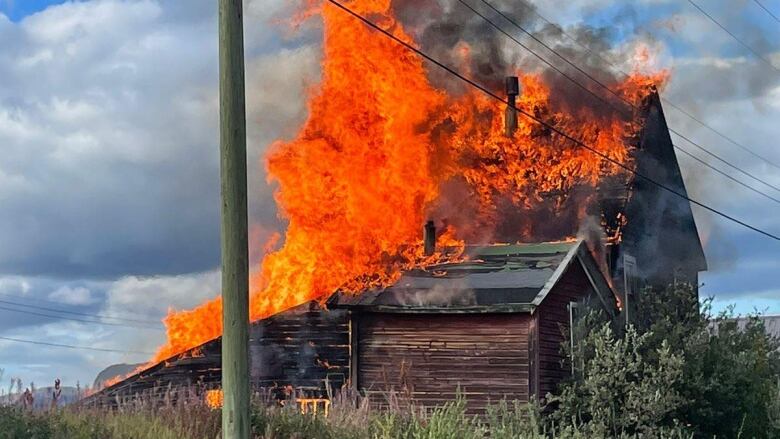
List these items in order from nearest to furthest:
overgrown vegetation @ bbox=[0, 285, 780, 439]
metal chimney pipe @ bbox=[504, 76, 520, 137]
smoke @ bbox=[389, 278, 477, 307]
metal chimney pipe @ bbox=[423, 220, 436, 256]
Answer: overgrown vegetation @ bbox=[0, 285, 780, 439]
smoke @ bbox=[389, 278, 477, 307]
metal chimney pipe @ bbox=[423, 220, 436, 256]
metal chimney pipe @ bbox=[504, 76, 520, 137]

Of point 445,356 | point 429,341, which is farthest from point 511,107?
point 445,356

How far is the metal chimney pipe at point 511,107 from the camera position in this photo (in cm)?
2692

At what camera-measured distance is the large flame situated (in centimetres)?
2138

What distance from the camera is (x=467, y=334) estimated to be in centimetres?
1969

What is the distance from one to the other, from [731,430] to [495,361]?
5.01m

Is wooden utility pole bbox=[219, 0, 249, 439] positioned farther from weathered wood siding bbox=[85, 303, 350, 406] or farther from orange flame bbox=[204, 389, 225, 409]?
weathered wood siding bbox=[85, 303, 350, 406]

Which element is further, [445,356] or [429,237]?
[429,237]

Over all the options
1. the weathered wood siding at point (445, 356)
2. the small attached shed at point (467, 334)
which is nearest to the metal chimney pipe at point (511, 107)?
the small attached shed at point (467, 334)

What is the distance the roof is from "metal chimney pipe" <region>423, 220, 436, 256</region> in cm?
76

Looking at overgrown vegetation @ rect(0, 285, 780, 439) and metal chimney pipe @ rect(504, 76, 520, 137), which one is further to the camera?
metal chimney pipe @ rect(504, 76, 520, 137)

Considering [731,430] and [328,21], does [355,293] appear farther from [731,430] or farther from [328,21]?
[731,430]

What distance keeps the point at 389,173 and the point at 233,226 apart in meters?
14.5

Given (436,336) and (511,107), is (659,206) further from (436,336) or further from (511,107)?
(436,336)

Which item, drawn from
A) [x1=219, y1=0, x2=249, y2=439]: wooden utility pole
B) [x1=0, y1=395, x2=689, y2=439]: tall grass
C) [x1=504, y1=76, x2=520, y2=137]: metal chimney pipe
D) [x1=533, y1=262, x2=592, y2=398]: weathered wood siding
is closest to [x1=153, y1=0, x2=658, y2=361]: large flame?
[x1=504, y1=76, x2=520, y2=137]: metal chimney pipe
